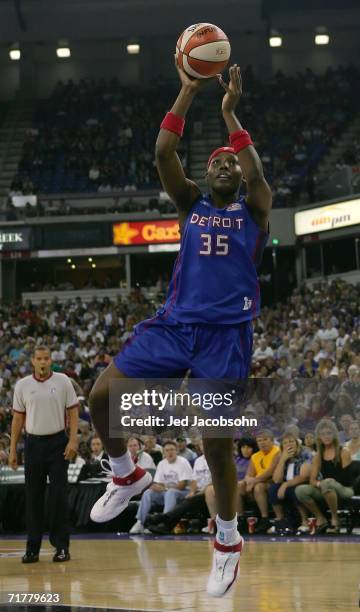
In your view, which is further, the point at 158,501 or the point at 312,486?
the point at 158,501

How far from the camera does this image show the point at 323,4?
39031 mm

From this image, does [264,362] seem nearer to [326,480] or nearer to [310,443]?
[310,443]

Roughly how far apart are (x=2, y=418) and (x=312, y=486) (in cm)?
768

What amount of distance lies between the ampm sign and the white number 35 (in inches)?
932

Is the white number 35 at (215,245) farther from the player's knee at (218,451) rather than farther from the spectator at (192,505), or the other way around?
the spectator at (192,505)

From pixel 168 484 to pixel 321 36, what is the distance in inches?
1230

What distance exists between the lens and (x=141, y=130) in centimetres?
3766

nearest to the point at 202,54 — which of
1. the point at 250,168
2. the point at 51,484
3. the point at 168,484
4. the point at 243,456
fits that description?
the point at 250,168

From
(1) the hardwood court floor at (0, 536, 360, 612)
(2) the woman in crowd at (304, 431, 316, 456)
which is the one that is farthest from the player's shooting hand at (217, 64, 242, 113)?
(2) the woman in crowd at (304, 431, 316, 456)

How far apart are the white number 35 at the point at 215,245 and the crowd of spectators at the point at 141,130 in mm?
26353

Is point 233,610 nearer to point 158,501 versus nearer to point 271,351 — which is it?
point 158,501

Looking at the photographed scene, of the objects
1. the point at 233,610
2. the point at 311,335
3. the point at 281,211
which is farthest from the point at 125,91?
the point at 233,610

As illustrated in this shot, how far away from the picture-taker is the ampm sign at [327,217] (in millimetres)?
29237

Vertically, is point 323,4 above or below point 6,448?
above
